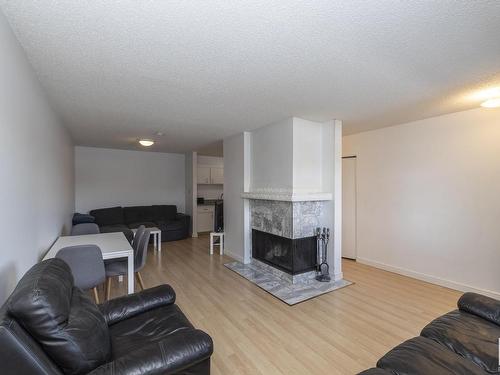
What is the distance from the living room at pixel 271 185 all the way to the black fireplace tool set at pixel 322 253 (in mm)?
22

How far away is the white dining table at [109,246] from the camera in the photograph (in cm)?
257

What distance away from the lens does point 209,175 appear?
25.4 feet

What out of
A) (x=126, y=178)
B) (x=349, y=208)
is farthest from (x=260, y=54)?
(x=126, y=178)

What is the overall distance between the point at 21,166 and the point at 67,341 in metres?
1.43

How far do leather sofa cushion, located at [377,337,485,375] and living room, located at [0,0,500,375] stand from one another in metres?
0.01

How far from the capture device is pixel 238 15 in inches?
56.1

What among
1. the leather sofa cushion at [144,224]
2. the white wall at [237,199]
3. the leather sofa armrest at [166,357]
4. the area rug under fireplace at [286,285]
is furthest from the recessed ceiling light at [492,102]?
the leather sofa cushion at [144,224]

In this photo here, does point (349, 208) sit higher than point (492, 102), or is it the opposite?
point (492, 102)

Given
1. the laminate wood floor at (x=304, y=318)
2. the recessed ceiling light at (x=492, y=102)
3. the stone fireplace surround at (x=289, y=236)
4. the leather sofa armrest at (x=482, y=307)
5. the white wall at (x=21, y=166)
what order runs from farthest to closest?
the stone fireplace surround at (x=289, y=236) → the recessed ceiling light at (x=492, y=102) → the laminate wood floor at (x=304, y=318) → the leather sofa armrest at (x=482, y=307) → the white wall at (x=21, y=166)

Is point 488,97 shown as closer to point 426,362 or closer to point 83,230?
point 426,362

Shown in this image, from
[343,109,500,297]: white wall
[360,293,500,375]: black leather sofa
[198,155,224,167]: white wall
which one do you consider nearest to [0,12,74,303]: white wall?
[360,293,500,375]: black leather sofa

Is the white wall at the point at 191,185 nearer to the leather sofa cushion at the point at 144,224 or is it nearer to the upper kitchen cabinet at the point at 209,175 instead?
the upper kitchen cabinet at the point at 209,175

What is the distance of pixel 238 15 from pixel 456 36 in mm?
1435

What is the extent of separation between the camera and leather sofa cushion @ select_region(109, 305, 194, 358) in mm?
1521
